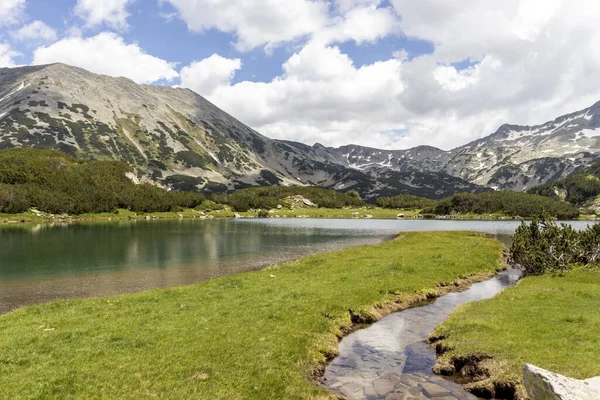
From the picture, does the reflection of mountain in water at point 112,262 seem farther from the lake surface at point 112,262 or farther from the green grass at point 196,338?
the green grass at point 196,338

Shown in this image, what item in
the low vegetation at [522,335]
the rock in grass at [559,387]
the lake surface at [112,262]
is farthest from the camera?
the lake surface at [112,262]

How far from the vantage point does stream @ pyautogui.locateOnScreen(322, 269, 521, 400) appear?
739 inches

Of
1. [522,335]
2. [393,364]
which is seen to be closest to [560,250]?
[522,335]

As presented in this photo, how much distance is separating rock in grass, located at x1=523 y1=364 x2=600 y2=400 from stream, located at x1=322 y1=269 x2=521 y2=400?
695cm

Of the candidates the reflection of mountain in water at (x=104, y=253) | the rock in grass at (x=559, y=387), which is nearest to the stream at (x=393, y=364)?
the rock in grass at (x=559, y=387)

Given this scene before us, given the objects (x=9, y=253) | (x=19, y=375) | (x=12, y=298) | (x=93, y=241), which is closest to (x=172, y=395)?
(x=19, y=375)

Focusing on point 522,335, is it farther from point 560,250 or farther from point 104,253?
point 104,253

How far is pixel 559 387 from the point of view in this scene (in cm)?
1125

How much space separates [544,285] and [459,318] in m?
16.6

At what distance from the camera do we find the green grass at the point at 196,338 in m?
16.0

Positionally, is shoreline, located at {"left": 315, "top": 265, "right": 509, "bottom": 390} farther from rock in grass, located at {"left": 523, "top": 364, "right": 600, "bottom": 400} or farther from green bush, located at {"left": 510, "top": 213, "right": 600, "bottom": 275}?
rock in grass, located at {"left": 523, "top": 364, "right": 600, "bottom": 400}

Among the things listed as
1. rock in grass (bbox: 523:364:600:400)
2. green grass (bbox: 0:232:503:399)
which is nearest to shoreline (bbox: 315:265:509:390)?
green grass (bbox: 0:232:503:399)

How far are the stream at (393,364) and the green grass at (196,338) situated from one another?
131 centimetres

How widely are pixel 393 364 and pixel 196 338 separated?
12083mm
